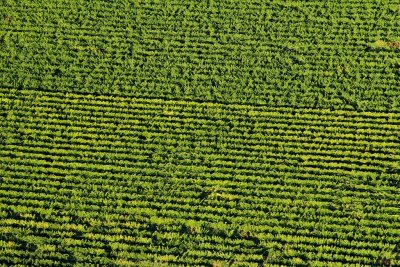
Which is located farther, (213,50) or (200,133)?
(213,50)

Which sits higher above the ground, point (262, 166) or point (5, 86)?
point (5, 86)

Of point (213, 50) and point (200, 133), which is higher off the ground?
point (213, 50)

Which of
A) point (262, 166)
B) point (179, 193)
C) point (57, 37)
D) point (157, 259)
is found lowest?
point (157, 259)

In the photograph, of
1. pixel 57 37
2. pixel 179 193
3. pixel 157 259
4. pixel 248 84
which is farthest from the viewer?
pixel 57 37

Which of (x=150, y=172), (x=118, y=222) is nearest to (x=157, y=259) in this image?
(x=118, y=222)

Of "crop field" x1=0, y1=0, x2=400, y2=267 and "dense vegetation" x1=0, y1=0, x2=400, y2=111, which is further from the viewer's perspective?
"dense vegetation" x1=0, y1=0, x2=400, y2=111

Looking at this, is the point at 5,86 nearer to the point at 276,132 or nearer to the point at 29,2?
the point at 29,2

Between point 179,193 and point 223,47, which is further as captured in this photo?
point 223,47

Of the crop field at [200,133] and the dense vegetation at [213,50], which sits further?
the dense vegetation at [213,50]
